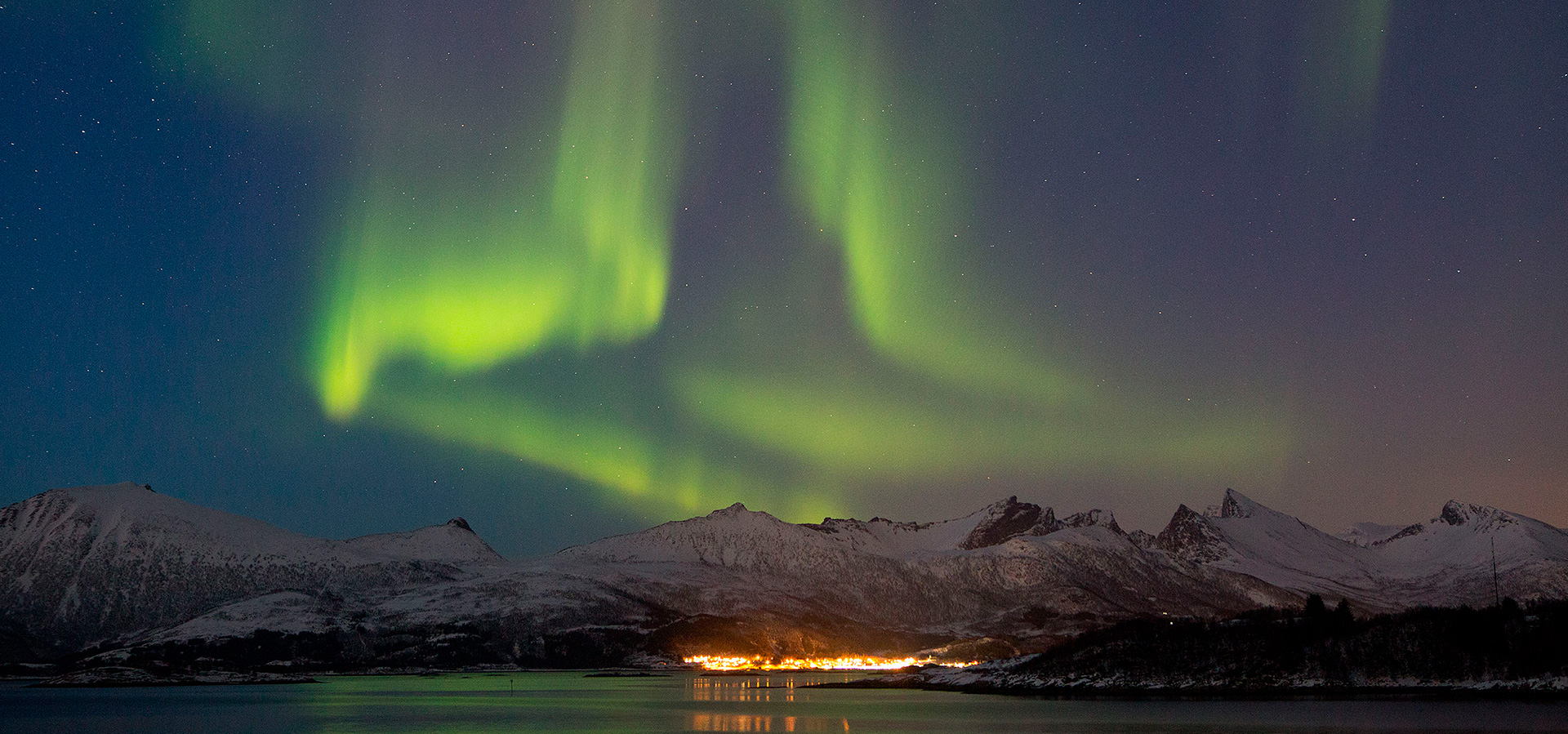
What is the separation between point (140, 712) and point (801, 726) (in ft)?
360

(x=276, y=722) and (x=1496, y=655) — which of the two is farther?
(x=1496, y=655)

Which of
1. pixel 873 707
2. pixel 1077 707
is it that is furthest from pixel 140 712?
pixel 1077 707

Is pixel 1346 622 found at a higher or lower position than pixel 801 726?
higher

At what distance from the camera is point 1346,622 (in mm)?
181000

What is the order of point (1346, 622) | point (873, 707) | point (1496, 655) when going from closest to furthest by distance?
point (1496, 655)
point (873, 707)
point (1346, 622)

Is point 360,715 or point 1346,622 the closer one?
point 360,715

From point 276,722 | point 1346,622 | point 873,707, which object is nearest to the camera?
point 276,722

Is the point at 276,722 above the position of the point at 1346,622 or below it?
below

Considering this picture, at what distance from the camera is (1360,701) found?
15275 centimetres

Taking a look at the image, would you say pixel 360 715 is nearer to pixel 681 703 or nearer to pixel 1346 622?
pixel 681 703

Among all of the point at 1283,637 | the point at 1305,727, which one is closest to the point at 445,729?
the point at 1305,727

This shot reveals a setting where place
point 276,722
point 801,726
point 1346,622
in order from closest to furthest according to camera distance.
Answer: point 801,726
point 276,722
point 1346,622

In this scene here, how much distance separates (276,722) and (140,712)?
151 feet

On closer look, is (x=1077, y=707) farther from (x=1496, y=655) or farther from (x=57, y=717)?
(x=57, y=717)
